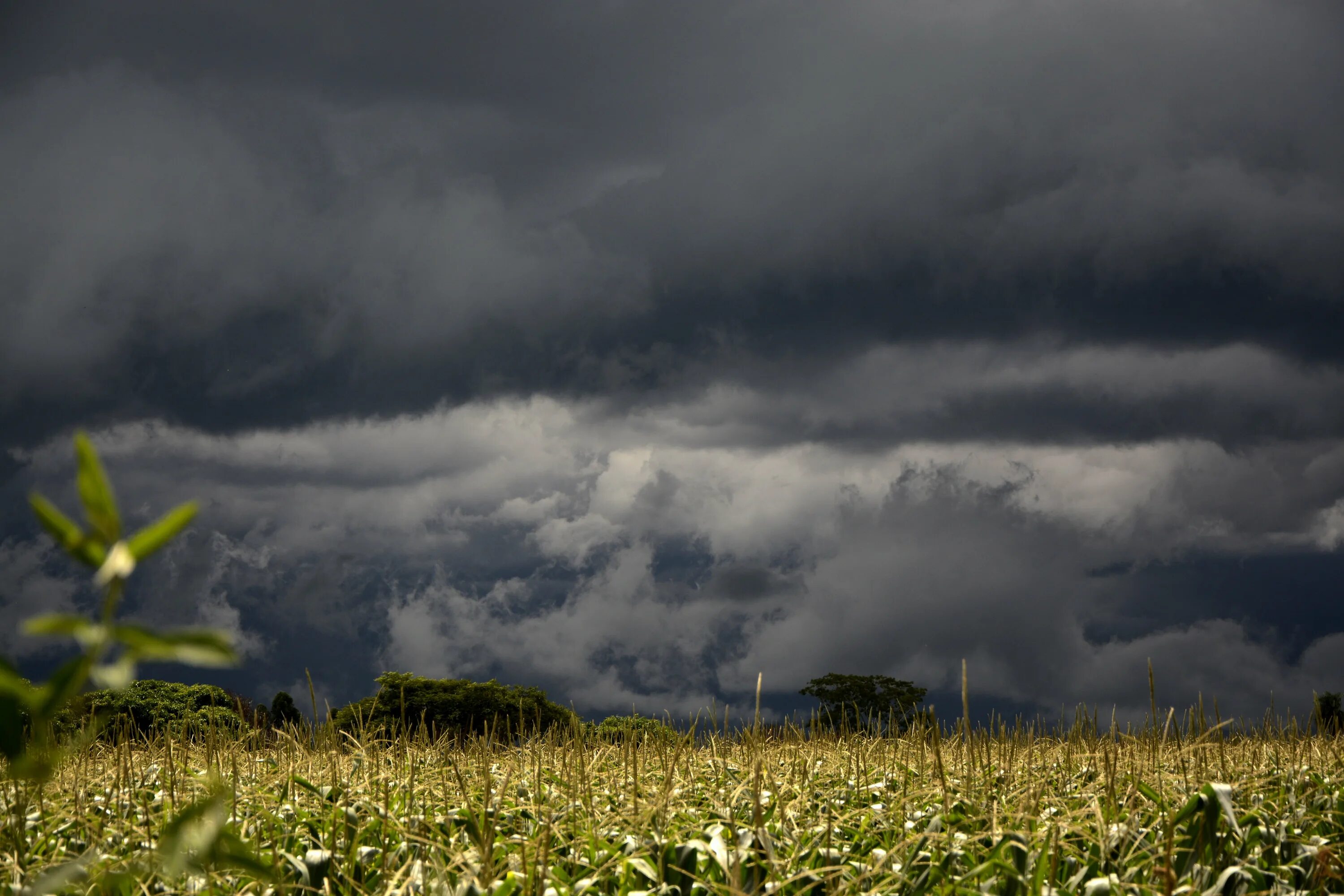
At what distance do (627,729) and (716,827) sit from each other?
789cm

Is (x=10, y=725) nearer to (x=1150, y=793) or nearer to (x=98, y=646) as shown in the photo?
(x=98, y=646)

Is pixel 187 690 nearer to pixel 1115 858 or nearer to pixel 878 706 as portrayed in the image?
pixel 878 706

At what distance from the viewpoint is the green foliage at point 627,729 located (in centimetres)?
1096

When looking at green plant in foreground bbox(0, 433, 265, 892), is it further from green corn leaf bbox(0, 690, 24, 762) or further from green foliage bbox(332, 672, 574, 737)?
green foliage bbox(332, 672, 574, 737)

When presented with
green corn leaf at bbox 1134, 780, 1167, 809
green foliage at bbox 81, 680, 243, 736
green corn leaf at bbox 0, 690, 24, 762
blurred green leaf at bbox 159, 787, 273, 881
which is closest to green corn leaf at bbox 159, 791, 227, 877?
blurred green leaf at bbox 159, 787, 273, 881

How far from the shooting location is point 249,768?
9148 mm

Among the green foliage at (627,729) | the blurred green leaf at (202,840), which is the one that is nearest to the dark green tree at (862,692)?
the green foliage at (627,729)

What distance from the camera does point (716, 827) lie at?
14.9ft

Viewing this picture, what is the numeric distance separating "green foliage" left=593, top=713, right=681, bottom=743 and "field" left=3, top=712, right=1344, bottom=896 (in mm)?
2669

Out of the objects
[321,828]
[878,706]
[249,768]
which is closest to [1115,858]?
[321,828]

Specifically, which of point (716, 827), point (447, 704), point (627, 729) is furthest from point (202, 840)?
point (447, 704)

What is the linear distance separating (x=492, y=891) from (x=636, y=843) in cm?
101

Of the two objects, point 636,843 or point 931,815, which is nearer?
point 636,843

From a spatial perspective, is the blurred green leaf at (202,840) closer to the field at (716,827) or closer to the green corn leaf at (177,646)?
the green corn leaf at (177,646)
